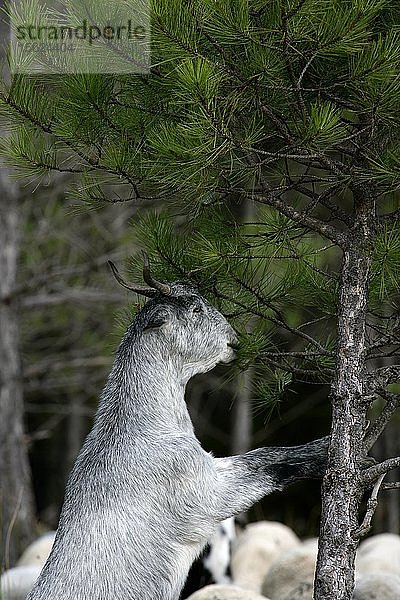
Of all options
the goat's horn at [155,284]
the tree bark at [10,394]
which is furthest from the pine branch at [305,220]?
the tree bark at [10,394]

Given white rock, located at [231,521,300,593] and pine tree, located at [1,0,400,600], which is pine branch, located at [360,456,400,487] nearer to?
pine tree, located at [1,0,400,600]

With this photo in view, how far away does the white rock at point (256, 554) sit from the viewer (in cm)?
600

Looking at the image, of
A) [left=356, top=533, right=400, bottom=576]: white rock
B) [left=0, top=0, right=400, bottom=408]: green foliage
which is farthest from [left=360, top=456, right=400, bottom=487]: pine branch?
[left=356, top=533, right=400, bottom=576]: white rock

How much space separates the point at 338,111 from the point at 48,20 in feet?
3.41

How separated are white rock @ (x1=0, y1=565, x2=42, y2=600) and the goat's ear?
1978 millimetres

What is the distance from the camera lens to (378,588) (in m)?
4.27

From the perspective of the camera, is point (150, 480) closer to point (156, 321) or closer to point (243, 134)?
point (156, 321)

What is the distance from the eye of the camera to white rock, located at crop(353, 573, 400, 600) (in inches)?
167

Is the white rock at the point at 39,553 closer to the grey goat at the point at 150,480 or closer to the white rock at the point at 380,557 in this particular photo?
the white rock at the point at 380,557

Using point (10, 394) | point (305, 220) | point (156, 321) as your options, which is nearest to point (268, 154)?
point (305, 220)

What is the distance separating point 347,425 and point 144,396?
0.80 metres

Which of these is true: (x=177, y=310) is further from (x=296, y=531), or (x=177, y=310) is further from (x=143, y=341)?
(x=296, y=531)

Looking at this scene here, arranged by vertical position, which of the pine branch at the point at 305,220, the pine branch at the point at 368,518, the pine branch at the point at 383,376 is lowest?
the pine branch at the point at 368,518

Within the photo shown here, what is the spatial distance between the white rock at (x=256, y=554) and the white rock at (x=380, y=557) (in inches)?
20.5
